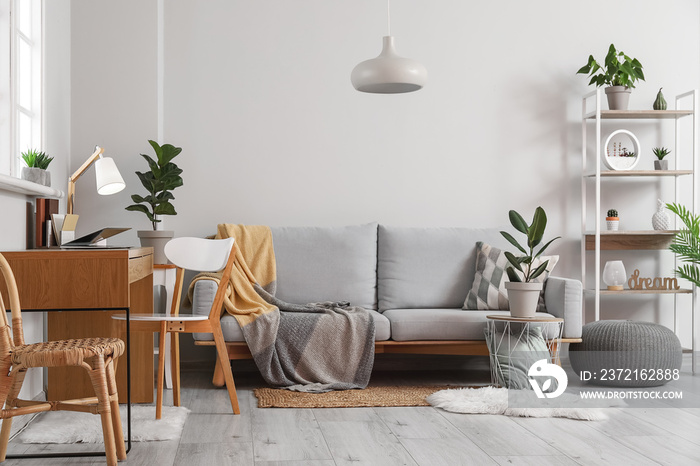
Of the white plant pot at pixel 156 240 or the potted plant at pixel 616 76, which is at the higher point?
the potted plant at pixel 616 76

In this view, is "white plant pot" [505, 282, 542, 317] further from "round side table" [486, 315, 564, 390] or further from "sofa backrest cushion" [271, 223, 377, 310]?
"sofa backrest cushion" [271, 223, 377, 310]

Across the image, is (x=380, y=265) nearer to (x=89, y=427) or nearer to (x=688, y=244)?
(x=688, y=244)

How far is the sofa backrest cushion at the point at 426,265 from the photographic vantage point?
4.32 meters

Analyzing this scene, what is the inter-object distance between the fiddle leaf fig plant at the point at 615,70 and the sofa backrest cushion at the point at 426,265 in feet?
3.98

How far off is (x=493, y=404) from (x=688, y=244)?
6.37ft

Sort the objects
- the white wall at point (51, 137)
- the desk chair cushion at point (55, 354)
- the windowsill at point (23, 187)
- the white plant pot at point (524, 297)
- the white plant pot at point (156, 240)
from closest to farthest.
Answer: the desk chair cushion at point (55, 354)
the windowsill at point (23, 187)
the white wall at point (51, 137)
the white plant pot at point (524, 297)
the white plant pot at point (156, 240)

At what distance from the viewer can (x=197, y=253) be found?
10.8 feet

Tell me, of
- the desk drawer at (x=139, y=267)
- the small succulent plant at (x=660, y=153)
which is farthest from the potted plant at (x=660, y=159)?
the desk drawer at (x=139, y=267)

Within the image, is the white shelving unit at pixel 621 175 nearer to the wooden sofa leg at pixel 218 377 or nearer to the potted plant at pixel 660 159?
the potted plant at pixel 660 159

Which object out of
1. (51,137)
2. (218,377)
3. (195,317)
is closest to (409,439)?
(195,317)

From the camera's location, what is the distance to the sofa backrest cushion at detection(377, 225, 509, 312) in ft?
14.2

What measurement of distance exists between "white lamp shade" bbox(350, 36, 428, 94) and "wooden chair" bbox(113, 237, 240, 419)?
94 cm

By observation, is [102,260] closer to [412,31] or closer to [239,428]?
[239,428]

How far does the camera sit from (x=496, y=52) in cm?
473
